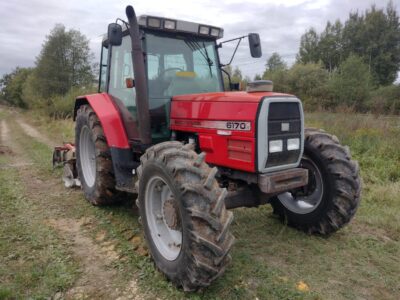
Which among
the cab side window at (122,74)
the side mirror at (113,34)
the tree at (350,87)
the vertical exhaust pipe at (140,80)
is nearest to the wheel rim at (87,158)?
the cab side window at (122,74)

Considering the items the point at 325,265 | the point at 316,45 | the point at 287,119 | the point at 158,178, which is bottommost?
the point at 325,265

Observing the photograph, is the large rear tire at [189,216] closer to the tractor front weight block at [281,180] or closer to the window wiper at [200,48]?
the tractor front weight block at [281,180]

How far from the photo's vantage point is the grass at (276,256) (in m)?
2.99

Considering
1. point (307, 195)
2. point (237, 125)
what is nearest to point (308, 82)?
point (307, 195)

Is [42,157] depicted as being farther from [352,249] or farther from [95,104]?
[352,249]

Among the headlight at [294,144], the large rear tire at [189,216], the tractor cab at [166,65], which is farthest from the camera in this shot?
the tractor cab at [166,65]

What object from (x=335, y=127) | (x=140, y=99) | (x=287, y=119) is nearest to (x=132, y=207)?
(x=140, y=99)

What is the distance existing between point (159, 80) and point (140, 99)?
1.51 feet

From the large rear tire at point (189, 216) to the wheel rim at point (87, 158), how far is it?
90.4 inches

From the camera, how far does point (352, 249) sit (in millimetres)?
3768

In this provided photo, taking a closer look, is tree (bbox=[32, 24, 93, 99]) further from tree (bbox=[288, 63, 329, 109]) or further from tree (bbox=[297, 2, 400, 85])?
tree (bbox=[297, 2, 400, 85])

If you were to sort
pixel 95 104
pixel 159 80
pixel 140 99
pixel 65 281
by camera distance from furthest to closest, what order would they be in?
pixel 95 104, pixel 159 80, pixel 140 99, pixel 65 281

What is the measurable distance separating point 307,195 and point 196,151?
54.8 inches

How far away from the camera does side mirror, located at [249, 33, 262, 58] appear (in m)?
4.27
